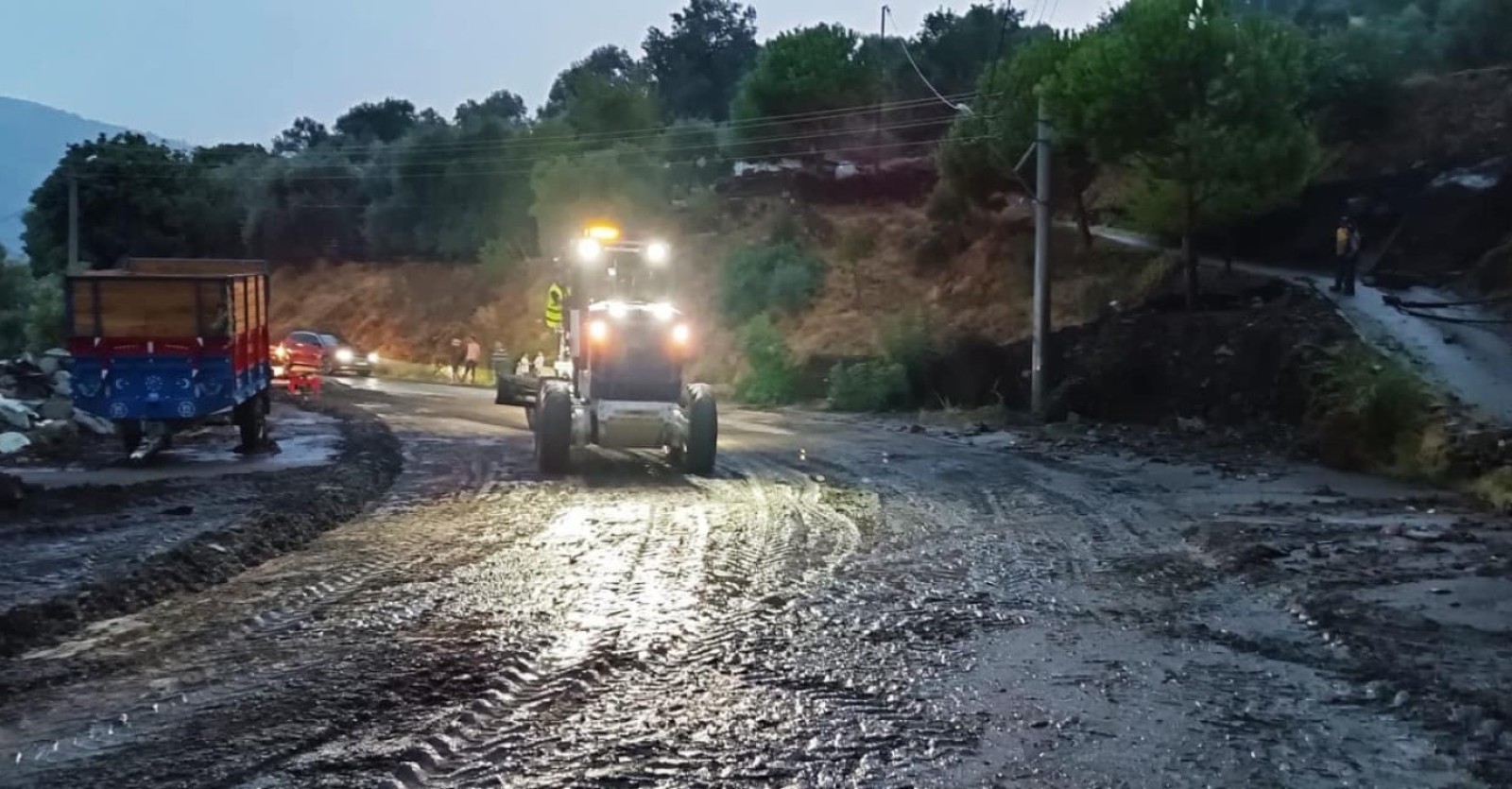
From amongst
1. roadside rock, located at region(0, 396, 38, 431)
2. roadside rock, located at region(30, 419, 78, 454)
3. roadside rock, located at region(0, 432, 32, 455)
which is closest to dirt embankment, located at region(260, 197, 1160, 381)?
roadside rock, located at region(30, 419, 78, 454)

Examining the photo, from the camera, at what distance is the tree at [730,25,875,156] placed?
6400cm

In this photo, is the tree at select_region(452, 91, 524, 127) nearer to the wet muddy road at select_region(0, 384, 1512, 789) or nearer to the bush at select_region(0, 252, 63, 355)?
the bush at select_region(0, 252, 63, 355)

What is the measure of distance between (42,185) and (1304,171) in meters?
58.7

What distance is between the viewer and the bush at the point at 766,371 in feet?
128

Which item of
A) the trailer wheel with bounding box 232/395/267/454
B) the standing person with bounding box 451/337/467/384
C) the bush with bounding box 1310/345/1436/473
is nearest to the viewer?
the bush with bounding box 1310/345/1436/473

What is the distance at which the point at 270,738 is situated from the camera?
7.82 metres

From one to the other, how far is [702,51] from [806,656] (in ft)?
334

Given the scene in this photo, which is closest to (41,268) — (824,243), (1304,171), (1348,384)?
(824,243)

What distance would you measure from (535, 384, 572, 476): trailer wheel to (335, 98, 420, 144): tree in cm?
8032

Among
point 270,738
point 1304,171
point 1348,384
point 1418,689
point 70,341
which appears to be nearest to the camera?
point 270,738

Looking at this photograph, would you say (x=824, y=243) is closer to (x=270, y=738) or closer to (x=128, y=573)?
(x=128, y=573)

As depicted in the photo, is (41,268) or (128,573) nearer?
(128,573)

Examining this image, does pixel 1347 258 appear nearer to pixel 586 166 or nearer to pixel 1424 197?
pixel 1424 197

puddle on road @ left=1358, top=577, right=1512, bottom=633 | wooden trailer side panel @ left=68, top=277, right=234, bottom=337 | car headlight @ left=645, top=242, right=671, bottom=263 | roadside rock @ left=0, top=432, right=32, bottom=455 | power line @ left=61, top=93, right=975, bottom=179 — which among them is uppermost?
power line @ left=61, top=93, right=975, bottom=179
